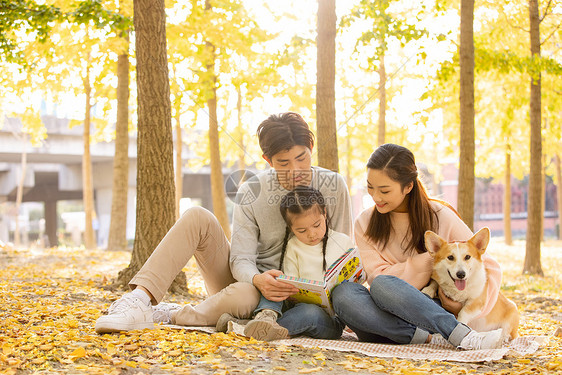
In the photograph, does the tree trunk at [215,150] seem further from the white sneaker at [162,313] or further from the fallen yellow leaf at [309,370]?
the fallen yellow leaf at [309,370]

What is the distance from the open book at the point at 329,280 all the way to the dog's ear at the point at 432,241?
1.43 feet

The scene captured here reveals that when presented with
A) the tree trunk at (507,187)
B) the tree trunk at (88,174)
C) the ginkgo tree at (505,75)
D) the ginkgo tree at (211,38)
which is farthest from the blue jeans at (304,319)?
the tree trunk at (507,187)

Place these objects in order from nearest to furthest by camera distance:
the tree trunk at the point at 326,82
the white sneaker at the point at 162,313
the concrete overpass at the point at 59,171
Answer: the white sneaker at the point at 162,313, the tree trunk at the point at 326,82, the concrete overpass at the point at 59,171

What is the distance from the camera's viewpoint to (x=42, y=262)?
9.61 m

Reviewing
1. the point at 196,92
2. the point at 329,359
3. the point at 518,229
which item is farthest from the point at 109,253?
the point at 518,229

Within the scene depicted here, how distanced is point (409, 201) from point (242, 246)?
1.14 metres

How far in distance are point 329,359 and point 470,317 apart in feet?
3.22

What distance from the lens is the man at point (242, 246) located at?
3590mm

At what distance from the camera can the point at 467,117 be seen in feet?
26.9

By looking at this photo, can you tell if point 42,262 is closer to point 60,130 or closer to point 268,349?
point 268,349

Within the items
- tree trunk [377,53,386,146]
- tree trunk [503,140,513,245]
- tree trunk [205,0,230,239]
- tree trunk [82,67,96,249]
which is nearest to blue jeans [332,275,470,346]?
tree trunk [205,0,230,239]

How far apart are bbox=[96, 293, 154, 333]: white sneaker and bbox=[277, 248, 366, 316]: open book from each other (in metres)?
0.83

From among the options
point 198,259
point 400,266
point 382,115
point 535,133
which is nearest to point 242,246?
point 198,259

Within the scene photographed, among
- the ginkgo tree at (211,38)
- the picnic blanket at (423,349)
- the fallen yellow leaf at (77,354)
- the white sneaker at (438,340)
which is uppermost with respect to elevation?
the ginkgo tree at (211,38)
